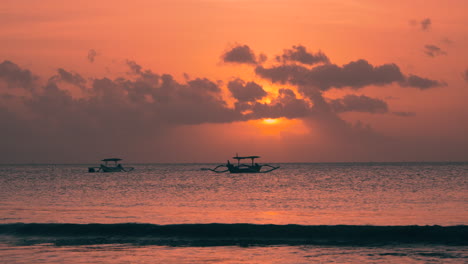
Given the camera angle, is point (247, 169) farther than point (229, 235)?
Yes

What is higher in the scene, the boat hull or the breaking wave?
the boat hull

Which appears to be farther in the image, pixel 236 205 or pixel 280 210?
pixel 236 205

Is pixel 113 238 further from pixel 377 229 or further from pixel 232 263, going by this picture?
pixel 377 229

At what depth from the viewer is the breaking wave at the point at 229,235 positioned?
32219 mm

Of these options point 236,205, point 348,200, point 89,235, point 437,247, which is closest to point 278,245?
point 437,247

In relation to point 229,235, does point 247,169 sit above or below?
above

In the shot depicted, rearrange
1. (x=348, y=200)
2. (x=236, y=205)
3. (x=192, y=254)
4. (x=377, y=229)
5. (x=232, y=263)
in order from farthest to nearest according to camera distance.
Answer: (x=348, y=200) → (x=236, y=205) → (x=377, y=229) → (x=192, y=254) → (x=232, y=263)

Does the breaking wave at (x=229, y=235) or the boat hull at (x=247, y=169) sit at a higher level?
the boat hull at (x=247, y=169)

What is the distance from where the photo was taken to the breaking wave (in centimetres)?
3222

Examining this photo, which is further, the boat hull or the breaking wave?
the boat hull

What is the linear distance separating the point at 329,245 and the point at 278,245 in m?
2.67

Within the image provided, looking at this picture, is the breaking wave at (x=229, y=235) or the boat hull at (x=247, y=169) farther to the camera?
the boat hull at (x=247, y=169)

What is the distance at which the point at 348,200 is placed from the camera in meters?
71.4

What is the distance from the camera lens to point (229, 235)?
34.5 meters
